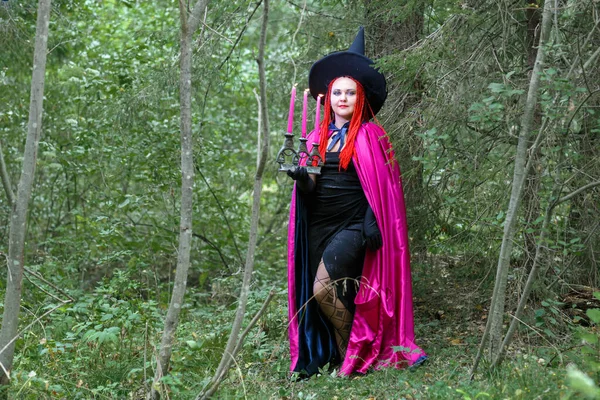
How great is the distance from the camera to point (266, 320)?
6.30 m

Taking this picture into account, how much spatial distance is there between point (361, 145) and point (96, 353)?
2.35 meters

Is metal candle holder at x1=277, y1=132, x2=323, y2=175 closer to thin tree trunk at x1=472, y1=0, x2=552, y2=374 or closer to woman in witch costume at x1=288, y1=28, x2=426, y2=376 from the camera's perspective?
woman in witch costume at x1=288, y1=28, x2=426, y2=376

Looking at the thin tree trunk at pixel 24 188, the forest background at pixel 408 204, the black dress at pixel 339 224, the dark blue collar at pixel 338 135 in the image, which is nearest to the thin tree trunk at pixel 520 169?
the forest background at pixel 408 204

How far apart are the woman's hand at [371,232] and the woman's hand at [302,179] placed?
457 millimetres

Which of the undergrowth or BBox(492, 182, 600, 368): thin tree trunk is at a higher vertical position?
BBox(492, 182, 600, 368): thin tree trunk

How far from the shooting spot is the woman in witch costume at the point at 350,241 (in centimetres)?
533

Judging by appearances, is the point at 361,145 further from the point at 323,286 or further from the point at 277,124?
the point at 277,124

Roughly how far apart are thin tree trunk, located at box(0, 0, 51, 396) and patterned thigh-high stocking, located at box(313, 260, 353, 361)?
81.3 inches

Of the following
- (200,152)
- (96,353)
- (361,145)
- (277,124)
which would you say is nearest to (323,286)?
(361,145)

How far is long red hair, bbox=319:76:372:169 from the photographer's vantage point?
5.41 metres

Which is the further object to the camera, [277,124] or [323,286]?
[277,124]

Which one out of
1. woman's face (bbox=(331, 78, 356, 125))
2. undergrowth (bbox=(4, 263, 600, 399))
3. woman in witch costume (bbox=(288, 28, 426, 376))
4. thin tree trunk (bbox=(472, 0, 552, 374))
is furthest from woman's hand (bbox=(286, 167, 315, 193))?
thin tree trunk (bbox=(472, 0, 552, 374))

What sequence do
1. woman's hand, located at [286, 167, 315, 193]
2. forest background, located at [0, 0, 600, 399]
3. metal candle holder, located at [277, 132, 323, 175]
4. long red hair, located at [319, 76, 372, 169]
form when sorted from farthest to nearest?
long red hair, located at [319, 76, 372, 169]
woman's hand, located at [286, 167, 315, 193]
metal candle holder, located at [277, 132, 323, 175]
forest background, located at [0, 0, 600, 399]

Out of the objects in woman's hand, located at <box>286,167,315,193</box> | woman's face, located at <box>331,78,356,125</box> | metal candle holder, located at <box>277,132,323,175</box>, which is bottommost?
woman's hand, located at <box>286,167,315,193</box>
